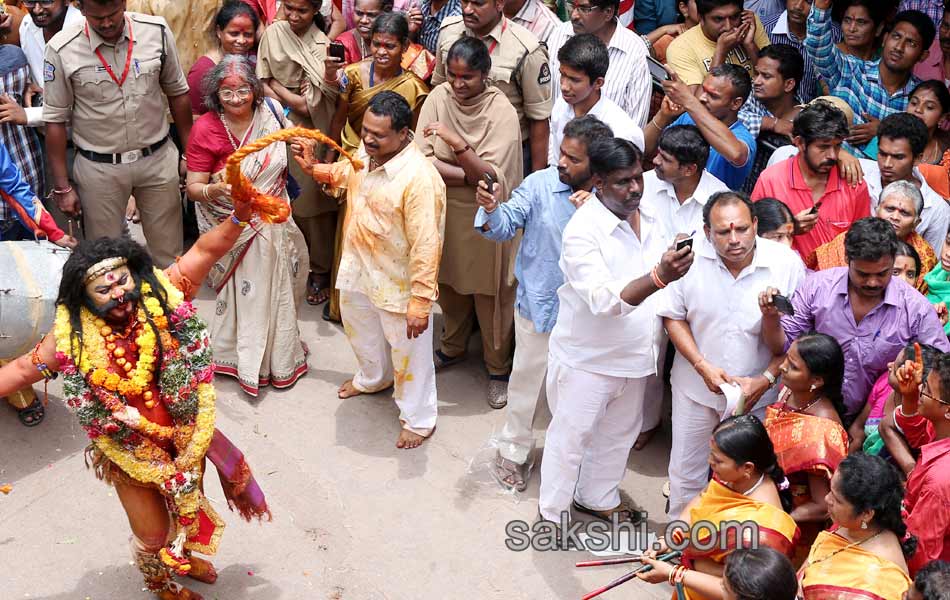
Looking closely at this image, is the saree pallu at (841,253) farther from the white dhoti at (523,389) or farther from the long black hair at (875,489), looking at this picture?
the long black hair at (875,489)

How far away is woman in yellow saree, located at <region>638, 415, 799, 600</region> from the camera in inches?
159

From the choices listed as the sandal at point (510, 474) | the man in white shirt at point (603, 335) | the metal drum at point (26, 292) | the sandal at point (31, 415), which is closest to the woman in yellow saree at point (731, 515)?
the man in white shirt at point (603, 335)

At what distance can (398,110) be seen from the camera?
5559 millimetres

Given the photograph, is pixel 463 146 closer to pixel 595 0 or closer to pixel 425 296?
pixel 425 296

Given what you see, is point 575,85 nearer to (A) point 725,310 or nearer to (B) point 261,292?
(A) point 725,310

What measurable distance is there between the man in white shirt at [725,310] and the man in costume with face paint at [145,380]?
208 centimetres

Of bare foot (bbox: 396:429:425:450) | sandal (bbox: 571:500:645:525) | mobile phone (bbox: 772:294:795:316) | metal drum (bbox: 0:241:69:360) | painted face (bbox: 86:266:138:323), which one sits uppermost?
mobile phone (bbox: 772:294:795:316)

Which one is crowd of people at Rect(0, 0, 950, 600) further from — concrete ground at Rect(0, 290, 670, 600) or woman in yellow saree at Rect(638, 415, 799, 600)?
concrete ground at Rect(0, 290, 670, 600)

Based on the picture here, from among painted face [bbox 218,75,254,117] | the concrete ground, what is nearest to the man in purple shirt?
the concrete ground

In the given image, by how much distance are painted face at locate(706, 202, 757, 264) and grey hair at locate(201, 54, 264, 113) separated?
2848 mm

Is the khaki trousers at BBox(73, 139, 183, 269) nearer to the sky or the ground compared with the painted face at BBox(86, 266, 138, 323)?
nearer to the ground

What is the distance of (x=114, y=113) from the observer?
661 centimetres

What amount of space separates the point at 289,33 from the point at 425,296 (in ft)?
7.74

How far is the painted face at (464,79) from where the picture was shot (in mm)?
5812
